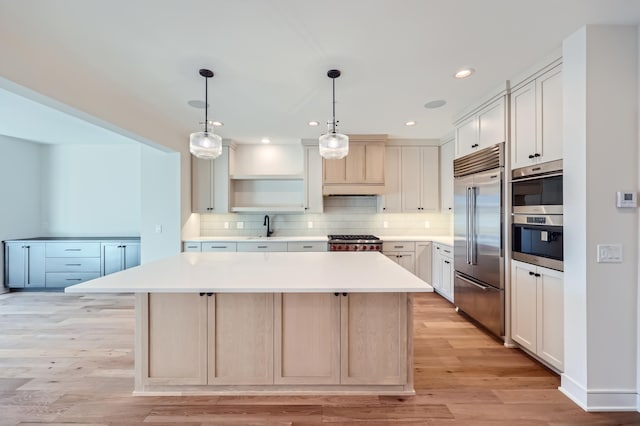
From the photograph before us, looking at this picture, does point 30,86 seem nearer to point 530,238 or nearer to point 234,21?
point 234,21

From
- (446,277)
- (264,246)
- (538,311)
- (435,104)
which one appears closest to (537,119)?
(435,104)

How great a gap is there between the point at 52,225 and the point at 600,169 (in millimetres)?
7309

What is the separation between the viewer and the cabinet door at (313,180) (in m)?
4.58

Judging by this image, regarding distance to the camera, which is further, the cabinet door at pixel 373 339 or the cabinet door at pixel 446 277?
the cabinet door at pixel 446 277

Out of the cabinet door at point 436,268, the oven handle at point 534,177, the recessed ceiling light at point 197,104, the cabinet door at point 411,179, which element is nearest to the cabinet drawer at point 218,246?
the recessed ceiling light at point 197,104

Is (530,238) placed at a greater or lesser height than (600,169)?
lesser

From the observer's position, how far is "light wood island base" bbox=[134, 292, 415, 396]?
1961 millimetres

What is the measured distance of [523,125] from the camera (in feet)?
8.05

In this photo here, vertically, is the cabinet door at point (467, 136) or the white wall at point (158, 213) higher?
the cabinet door at point (467, 136)

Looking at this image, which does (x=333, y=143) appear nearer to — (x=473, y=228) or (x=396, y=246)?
(x=473, y=228)

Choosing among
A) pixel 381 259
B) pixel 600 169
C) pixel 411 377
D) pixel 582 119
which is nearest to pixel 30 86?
pixel 381 259

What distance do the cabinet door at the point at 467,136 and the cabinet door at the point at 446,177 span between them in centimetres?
88

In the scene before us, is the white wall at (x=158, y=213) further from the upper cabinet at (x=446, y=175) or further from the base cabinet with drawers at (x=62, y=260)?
the upper cabinet at (x=446, y=175)

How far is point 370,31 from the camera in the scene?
74.4 inches
